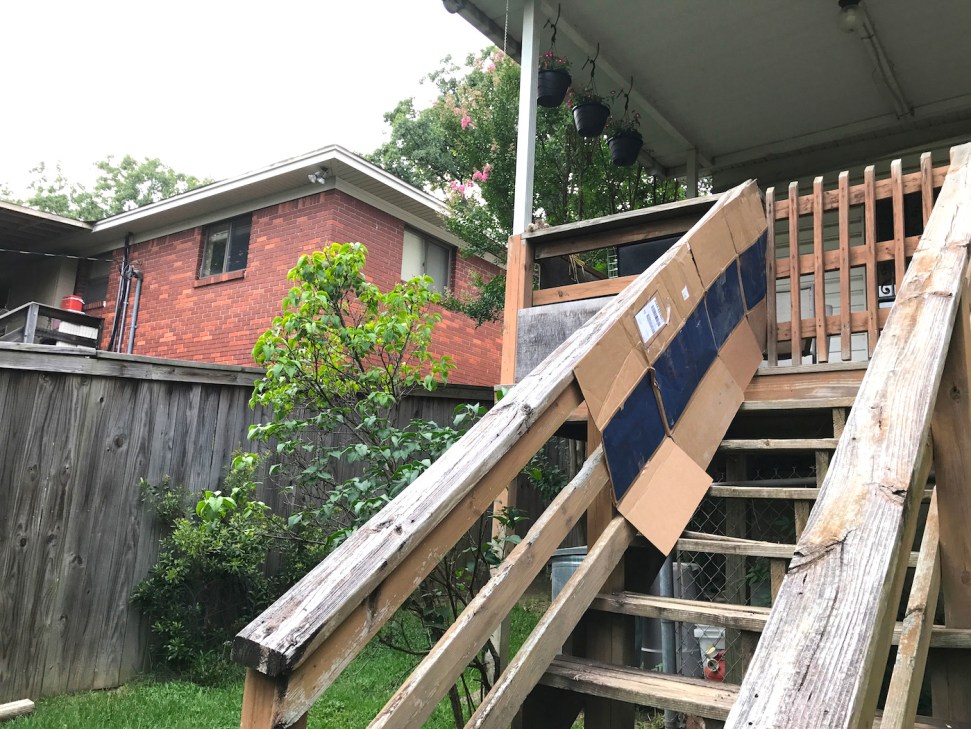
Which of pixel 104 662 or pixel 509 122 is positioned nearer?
pixel 104 662

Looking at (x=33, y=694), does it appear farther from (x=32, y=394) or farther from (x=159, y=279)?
(x=159, y=279)

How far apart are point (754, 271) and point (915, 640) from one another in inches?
104

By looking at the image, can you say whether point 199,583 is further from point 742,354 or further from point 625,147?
point 625,147

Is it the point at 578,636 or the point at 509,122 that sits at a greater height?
the point at 509,122

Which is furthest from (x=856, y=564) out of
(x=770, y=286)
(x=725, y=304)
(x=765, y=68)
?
(x=765, y=68)

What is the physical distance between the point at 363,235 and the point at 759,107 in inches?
221

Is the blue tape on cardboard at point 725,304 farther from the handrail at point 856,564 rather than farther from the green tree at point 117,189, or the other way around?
the green tree at point 117,189

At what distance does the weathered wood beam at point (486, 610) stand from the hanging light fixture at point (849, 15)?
16.1 feet

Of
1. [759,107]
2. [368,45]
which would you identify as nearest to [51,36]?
[368,45]

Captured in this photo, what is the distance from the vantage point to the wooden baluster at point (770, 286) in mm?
4082

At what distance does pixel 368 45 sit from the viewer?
125 feet

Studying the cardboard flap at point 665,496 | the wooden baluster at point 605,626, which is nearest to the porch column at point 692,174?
the cardboard flap at point 665,496

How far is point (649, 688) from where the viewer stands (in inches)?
80.7

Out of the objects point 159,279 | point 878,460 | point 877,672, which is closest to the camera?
point 877,672
